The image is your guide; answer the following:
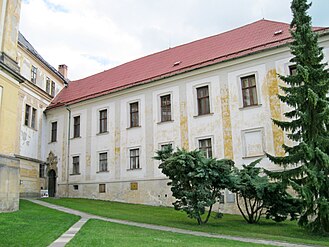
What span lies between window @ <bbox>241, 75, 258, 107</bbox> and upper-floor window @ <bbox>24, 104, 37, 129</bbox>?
16.4m

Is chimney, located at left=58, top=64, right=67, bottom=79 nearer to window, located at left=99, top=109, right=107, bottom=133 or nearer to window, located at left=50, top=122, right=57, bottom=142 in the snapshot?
window, located at left=50, top=122, right=57, bottom=142

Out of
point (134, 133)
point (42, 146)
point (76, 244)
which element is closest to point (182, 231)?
point (76, 244)

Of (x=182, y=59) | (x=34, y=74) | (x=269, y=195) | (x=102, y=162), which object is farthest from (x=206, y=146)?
(x=34, y=74)

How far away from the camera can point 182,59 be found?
24625 mm

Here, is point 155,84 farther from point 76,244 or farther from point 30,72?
point 76,244

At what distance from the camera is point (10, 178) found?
14.1 m

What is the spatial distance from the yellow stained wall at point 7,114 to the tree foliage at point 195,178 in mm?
6930

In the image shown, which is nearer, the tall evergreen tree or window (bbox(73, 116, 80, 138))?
the tall evergreen tree

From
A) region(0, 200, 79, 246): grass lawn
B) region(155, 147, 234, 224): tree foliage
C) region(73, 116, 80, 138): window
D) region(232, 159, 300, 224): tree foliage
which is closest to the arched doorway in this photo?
region(73, 116, 80, 138): window

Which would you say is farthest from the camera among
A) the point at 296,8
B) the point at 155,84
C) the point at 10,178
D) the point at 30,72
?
the point at 30,72

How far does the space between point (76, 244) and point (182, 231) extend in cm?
444

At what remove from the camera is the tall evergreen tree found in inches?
419

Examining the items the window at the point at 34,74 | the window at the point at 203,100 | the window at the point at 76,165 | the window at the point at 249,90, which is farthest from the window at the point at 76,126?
the window at the point at 249,90

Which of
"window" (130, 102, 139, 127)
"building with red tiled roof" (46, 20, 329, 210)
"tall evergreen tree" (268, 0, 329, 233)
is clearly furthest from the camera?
"window" (130, 102, 139, 127)
